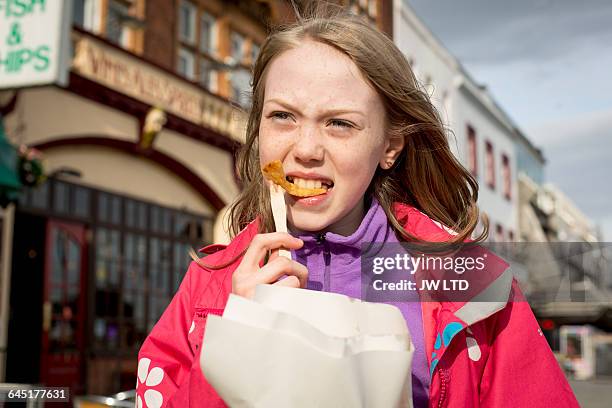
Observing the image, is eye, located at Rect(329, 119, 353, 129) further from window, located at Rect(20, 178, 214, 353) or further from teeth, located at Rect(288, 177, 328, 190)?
window, located at Rect(20, 178, 214, 353)

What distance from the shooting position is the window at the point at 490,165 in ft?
84.6

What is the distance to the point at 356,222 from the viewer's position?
1.87 metres

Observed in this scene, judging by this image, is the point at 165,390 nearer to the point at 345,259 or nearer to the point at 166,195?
the point at 345,259

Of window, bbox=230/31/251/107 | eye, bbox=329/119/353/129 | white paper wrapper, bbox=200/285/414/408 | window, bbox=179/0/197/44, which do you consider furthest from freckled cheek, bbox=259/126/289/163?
window, bbox=230/31/251/107

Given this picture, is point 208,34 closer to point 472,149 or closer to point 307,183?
point 472,149

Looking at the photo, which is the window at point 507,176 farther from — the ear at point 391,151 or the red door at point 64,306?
the ear at point 391,151

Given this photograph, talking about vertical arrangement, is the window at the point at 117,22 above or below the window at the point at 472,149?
below

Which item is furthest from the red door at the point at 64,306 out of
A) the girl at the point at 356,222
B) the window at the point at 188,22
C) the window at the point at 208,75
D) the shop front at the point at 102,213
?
the girl at the point at 356,222

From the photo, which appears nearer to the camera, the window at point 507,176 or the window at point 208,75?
the window at point 208,75

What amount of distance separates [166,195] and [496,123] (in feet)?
54.2

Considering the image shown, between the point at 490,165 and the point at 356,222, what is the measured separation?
24997mm

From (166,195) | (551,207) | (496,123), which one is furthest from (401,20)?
(551,207)

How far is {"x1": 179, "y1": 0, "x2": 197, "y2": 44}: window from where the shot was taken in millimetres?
13158

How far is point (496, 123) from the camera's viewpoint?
26.5 m
